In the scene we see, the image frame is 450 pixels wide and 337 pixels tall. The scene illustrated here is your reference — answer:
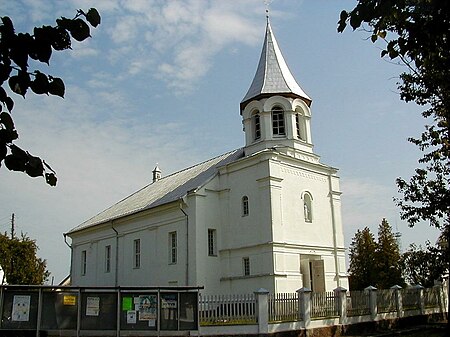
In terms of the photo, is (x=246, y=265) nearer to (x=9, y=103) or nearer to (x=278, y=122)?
(x=278, y=122)

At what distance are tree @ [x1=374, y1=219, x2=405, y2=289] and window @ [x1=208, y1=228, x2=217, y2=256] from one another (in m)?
16.7

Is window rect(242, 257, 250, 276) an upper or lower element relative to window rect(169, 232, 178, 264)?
lower

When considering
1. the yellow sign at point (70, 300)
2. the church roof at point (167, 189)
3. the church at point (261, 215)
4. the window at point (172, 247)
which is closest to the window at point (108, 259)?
the church roof at point (167, 189)

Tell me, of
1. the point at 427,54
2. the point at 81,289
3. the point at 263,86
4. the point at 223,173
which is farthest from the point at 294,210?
the point at 427,54

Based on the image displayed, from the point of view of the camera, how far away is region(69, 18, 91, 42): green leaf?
4449 mm

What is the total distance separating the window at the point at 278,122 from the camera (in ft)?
91.6

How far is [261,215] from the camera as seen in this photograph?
25766mm

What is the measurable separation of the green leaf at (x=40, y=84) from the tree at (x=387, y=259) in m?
36.6

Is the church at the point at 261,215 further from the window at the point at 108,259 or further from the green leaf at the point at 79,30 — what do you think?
the green leaf at the point at 79,30

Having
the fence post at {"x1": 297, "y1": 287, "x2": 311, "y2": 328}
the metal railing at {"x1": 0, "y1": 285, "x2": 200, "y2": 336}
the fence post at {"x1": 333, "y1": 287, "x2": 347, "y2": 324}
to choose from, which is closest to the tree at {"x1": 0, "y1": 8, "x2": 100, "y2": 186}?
the metal railing at {"x1": 0, "y1": 285, "x2": 200, "y2": 336}

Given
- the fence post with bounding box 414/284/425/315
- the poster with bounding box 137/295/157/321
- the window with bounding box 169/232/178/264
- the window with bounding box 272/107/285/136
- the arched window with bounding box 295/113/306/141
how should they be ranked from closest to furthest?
1. the poster with bounding box 137/295/157/321
2. the fence post with bounding box 414/284/425/315
3. the window with bounding box 272/107/285/136
4. the arched window with bounding box 295/113/306/141
5. the window with bounding box 169/232/178/264

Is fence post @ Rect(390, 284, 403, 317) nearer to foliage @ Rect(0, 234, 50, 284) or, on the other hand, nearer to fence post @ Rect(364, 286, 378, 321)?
fence post @ Rect(364, 286, 378, 321)

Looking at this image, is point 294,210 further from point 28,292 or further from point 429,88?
point 28,292

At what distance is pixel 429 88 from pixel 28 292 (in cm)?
1528
